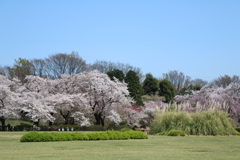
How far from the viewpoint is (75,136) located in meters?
17.0

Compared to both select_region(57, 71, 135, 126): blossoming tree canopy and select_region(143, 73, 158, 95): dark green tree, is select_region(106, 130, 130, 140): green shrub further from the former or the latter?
select_region(143, 73, 158, 95): dark green tree

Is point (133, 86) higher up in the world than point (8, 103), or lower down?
higher up

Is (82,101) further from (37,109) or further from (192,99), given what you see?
(192,99)

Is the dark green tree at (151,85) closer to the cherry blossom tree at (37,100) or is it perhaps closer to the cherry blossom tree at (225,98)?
the cherry blossom tree at (225,98)

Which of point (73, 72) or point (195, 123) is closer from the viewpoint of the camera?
point (195, 123)

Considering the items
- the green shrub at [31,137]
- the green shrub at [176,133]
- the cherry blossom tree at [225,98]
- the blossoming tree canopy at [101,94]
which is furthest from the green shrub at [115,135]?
the cherry blossom tree at [225,98]

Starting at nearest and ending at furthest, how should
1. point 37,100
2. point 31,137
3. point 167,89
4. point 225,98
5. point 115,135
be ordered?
point 31,137 → point 115,135 → point 37,100 → point 225,98 → point 167,89

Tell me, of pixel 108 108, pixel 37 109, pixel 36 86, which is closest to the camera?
pixel 37 109

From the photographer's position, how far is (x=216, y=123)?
74.8ft

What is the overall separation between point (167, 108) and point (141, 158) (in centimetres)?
1621

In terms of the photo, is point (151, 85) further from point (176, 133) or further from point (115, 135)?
point (115, 135)

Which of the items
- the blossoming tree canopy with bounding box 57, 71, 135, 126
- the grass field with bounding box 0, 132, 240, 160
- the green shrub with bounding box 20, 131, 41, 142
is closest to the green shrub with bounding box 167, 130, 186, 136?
the grass field with bounding box 0, 132, 240, 160

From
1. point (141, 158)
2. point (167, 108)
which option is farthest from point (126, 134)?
point (141, 158)

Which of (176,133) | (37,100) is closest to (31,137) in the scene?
(176,133)
